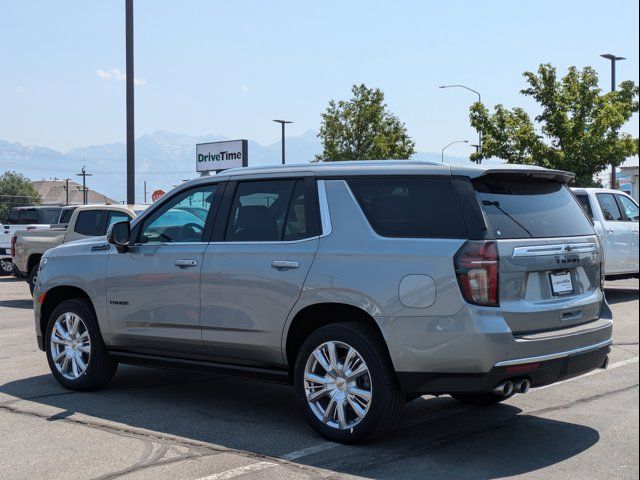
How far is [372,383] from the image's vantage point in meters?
5.67

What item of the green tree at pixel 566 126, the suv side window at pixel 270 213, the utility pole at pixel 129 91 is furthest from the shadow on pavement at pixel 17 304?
the green tree at pixel 566 126

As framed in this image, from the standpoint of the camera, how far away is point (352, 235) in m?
5.97

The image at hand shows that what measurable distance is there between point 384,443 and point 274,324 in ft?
3.82

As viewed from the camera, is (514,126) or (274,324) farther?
(514,126)

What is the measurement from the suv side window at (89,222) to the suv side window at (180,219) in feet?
27.9

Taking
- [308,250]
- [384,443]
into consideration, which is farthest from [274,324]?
[384,443]

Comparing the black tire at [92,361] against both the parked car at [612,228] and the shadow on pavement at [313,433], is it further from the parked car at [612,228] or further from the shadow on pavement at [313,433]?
the parked car at [612,228]

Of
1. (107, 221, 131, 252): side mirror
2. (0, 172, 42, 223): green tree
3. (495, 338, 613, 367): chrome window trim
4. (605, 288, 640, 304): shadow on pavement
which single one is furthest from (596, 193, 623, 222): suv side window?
(0, 172, 42, 223): green tree

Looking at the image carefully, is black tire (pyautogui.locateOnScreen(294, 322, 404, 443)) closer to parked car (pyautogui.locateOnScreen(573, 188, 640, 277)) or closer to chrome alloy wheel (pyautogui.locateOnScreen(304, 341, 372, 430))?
chrome alloy wheel (pyautogui.locateOnScreen(304, 341, 372, 430))

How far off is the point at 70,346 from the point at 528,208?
14.5 feet

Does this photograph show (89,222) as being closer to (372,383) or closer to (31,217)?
(31,217)

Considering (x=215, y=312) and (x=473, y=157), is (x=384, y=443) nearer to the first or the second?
(x=215, y=312)

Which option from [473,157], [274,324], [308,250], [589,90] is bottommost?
[274,324]

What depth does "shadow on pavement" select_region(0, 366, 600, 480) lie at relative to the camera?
17.8 feet
